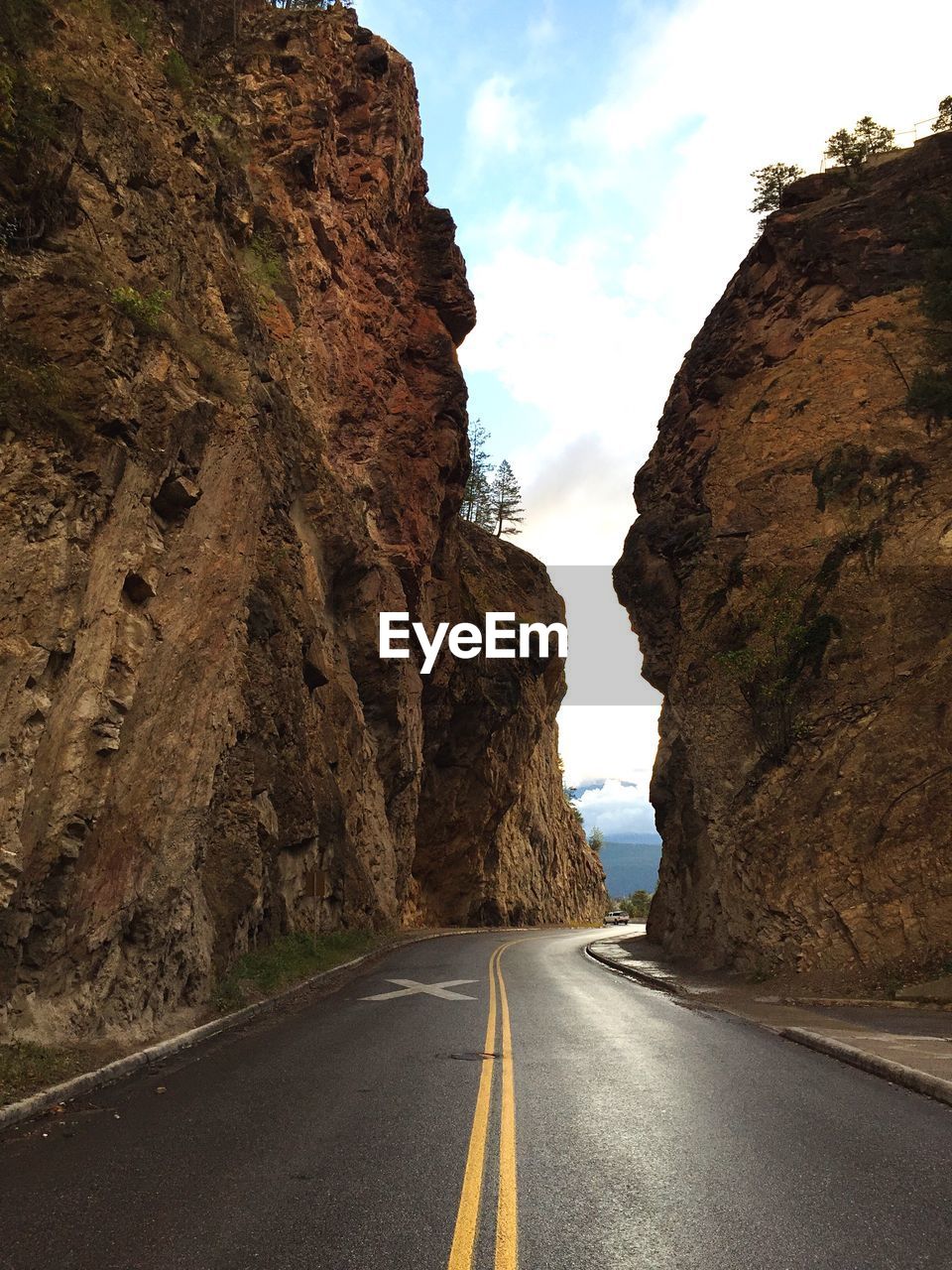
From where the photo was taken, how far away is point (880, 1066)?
9.16 m

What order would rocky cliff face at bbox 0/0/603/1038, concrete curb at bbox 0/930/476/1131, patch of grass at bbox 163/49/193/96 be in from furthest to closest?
patch of grass at bbox 163/49/193/96
rocky cliff face at bbox 0/0/603/1038
concrete curb at bbox 0/930/476/1131

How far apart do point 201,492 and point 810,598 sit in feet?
57.8

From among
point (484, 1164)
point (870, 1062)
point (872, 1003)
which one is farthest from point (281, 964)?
point (484, 1164)

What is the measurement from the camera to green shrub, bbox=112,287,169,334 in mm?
13078

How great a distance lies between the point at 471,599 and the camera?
49781mm

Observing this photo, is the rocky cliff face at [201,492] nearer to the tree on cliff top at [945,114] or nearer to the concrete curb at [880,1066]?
the concrete curb at [880,1066]

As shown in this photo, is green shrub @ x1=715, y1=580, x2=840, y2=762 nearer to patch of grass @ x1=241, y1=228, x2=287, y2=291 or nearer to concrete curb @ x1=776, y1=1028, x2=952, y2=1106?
concrete curb @ x1=776, y1=1028, x2=952, y2=1106

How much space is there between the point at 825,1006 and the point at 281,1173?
13.7 metres

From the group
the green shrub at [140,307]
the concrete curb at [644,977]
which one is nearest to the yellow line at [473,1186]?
the concrete curb at [644,977]

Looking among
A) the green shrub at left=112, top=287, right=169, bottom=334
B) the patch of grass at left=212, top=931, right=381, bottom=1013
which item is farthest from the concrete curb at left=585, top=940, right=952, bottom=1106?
the green shrub at left=112, top=287, right=169, bottom=334

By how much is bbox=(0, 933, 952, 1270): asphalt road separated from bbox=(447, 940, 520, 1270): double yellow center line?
0.02m

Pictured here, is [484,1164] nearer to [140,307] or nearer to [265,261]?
[140,307]

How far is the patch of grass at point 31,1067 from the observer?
770 cm

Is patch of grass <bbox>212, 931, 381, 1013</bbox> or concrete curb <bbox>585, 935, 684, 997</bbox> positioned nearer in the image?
patch of grass <bbox>212, 931, 381, 1013</bbox>
